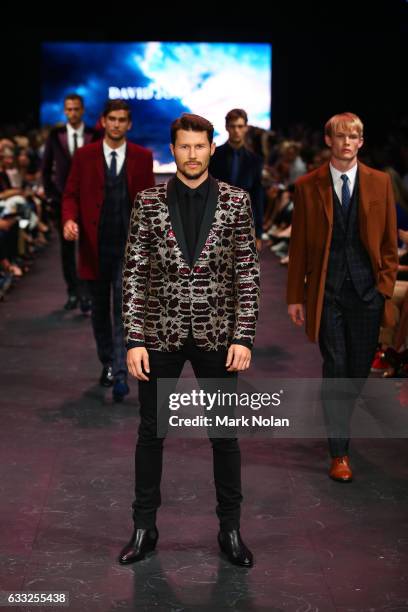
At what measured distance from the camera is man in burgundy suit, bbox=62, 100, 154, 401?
15.6 feet

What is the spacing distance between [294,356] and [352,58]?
12282 mm

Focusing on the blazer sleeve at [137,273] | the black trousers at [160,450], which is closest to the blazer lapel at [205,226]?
the blazer sleeve at [137,273]

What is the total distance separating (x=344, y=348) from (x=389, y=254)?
383 mm

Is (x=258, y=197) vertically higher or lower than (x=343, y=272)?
higher

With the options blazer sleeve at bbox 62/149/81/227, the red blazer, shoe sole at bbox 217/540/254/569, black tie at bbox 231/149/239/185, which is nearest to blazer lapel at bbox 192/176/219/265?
shoe sole at bbox 217/540/254/569

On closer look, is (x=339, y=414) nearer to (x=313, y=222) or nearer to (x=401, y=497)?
(x=401, y=497)

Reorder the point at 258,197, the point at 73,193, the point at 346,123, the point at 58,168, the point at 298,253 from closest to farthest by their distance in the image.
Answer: the point at 346,123
the point at 298,253
the point at 73,193
the point at 258,197
the point at 58,168

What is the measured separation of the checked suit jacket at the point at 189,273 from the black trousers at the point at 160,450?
40 mm

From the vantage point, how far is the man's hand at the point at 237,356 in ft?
9.71

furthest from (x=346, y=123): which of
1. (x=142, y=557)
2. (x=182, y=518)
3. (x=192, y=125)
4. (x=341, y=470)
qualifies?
(x=142, y=557)

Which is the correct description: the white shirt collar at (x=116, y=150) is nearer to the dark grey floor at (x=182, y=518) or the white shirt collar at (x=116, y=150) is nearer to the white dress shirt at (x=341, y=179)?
the dark grey floor at (x=182, y=518)

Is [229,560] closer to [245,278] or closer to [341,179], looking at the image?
[245,278]

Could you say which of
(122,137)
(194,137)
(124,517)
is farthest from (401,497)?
(122,137)

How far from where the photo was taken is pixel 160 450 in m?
3.13
